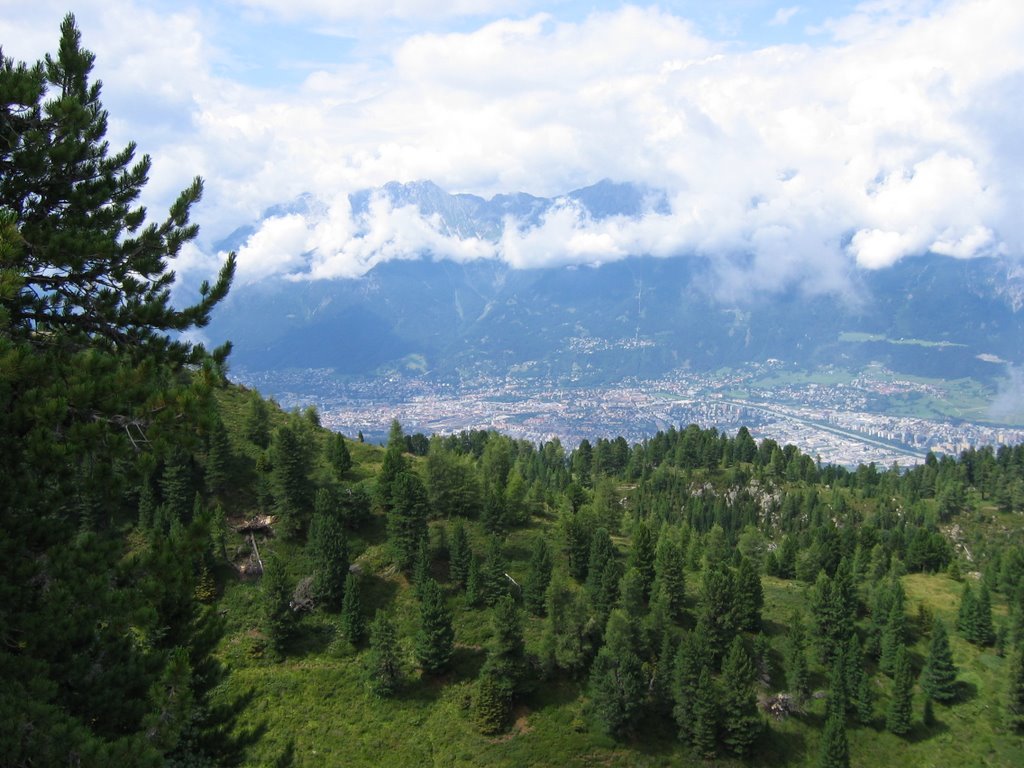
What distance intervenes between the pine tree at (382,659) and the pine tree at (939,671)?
185ft

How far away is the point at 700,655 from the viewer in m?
54.8

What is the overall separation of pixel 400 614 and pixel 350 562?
27.4 feet

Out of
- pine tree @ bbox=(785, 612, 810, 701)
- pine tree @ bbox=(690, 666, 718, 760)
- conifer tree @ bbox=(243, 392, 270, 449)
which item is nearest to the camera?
pine tree @ bbox=(690, 666, 718, 760)

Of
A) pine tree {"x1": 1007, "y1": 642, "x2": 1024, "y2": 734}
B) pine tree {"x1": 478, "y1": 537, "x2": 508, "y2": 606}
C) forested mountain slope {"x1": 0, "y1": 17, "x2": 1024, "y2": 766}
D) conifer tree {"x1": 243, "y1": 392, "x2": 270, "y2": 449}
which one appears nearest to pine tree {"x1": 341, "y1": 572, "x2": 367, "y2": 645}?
forested mountain slope {"x1": 0, "y1": 17, "x2": 1024, "y2": 766}

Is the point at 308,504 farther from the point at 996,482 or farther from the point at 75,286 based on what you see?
the point at 996,482

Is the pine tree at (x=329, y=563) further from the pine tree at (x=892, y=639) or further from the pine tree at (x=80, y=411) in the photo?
the pine tree at (x=892, y=639)

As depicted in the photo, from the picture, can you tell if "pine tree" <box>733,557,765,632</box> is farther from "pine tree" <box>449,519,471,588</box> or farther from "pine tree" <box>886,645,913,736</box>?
"pine tree" <box>449,519,471,588</box>

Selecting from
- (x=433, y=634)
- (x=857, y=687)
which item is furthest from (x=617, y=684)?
(x=857, y=687)

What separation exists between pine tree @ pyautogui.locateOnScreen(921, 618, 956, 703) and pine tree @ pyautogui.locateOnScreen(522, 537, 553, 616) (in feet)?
138

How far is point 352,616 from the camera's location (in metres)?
56.1

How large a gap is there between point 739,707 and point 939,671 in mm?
27638

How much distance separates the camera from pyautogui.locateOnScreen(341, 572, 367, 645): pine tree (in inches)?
2210

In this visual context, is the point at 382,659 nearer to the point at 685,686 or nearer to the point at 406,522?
the point at 406,522

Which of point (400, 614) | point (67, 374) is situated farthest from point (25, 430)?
point (400, 614)
